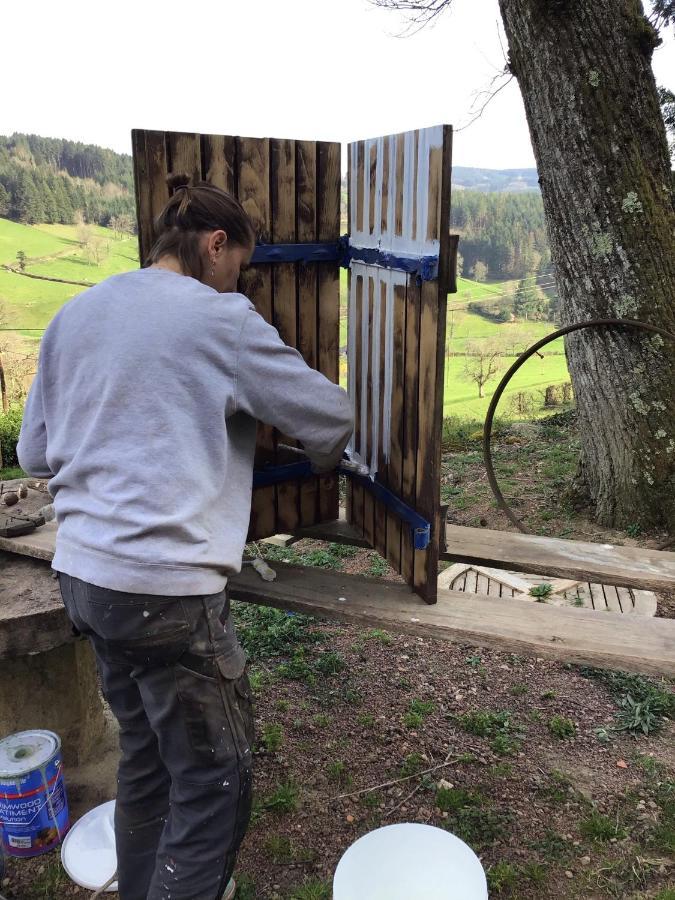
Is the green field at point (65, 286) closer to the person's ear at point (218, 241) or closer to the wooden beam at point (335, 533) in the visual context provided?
the wooden beam at point (335, 533)

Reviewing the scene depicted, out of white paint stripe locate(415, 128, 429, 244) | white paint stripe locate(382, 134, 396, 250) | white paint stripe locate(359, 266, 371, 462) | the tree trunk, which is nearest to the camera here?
white paint stripe locate(415, 128, 429, 244)

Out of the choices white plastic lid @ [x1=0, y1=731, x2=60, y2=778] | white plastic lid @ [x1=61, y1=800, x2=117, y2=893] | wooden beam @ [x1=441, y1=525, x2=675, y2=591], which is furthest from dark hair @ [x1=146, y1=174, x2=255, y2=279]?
white plastic lid @ [x1=61, y1=800, x2=117, y2=893]

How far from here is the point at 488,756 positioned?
3.21m

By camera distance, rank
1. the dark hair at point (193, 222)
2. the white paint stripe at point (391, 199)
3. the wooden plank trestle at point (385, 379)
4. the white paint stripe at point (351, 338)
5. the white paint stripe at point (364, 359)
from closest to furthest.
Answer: the dark hair at point (193, 222)
the wooden plank trestle at point (385, 379)
the white paint stripe at point (391, 199)
the white paint stripe at point (364, 359)
the white paint stripe at point (351, 338)

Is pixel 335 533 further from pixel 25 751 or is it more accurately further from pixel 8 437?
pixel 8 437

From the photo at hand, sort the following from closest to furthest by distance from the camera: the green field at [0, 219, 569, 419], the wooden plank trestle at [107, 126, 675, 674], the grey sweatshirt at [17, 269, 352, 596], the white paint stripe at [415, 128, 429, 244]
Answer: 1. the grey sweatshirt at [17, 269, 352, 596]
2. the white paint stripe at [415, 128, 429, 244]
3. the wooden plank trestle at [107, 126, 675, 674]
4. the green field at [0, 219, 569, 419]

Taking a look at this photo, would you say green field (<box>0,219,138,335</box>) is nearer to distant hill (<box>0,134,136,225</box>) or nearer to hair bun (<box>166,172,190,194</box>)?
distant hill (<box>0,134,136,225</box>)

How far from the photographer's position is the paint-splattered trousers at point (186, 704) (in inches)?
68.4

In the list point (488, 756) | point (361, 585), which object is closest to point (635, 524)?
point (488, 756)

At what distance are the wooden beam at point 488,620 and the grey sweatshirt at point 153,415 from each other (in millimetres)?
831

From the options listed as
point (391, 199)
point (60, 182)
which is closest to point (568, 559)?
point (391, 199)

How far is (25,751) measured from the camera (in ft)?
9.00

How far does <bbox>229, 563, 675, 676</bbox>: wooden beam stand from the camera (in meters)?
2.28

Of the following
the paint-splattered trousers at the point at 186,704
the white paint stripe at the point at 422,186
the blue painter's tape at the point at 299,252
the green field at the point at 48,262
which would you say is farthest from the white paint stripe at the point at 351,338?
the green field at the point at 48,262
